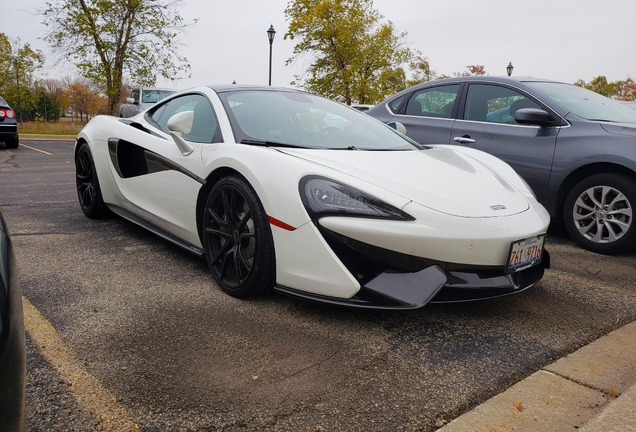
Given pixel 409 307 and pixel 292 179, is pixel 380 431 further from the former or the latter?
pixel 292 179

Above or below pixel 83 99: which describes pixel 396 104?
above

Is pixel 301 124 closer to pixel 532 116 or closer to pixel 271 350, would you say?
pixel 271 350

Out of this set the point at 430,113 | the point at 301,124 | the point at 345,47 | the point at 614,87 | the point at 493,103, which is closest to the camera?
the point at 301,124

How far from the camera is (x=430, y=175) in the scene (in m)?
2.92

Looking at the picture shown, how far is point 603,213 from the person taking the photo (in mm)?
4184

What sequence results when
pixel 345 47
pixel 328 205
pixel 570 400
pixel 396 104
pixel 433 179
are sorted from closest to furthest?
1. pixel 570 400
2. pixel 328 205
3. pixel 433 179
4. pixel 396 104
5. pixel 345 47

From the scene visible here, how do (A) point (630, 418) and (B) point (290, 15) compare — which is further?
(B) point (290, 15)

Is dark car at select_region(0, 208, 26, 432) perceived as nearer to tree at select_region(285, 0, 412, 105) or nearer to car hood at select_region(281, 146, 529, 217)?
car hood at select_region(281, 146, 529, 217)

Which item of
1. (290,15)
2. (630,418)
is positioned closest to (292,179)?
(630,418)

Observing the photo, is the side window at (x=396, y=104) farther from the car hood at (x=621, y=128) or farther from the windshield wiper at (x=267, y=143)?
the windshield wiper at (x=267, y=143)

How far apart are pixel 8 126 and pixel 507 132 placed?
457 inches

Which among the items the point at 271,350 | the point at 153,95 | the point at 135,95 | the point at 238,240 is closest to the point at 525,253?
the point at 271,350

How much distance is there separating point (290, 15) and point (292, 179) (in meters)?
26.1

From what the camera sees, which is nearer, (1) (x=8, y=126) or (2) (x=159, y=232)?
(2) (x=159, y=232)
